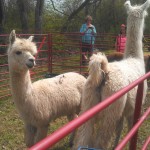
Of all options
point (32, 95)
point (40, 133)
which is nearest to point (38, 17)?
point (32, 95)

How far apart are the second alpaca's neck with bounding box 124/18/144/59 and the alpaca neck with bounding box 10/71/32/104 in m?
1.61

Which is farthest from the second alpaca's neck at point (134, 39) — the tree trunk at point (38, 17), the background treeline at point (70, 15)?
the background treeline at point (70, 15)

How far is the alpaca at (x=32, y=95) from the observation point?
364 centimetres

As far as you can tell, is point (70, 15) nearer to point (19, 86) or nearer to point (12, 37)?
point (12, 37)

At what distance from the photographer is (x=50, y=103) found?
3.96 m

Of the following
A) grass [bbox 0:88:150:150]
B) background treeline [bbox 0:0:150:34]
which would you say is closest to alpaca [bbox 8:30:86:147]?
grass [bbox 0:88:150:150]

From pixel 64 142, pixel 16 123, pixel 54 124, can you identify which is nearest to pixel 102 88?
pixel 64 142

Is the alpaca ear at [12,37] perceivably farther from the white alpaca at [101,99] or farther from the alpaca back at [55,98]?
the white alpaca at [101,99]

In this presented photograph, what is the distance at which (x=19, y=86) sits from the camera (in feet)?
11.9

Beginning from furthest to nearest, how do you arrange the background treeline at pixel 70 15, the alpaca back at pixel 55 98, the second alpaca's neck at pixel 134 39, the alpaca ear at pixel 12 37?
1. the background treeline at pixel 70 15
2. the second alpaca's neck at pixel 134 39
3. the alpaca ear at pixel 12 37
4. the alpaca back at pixel 55 98

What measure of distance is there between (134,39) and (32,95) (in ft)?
5.73

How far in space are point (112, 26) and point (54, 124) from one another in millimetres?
19881

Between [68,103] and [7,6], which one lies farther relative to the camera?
[7,6]

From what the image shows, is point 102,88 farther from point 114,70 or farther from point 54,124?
point 54,124
